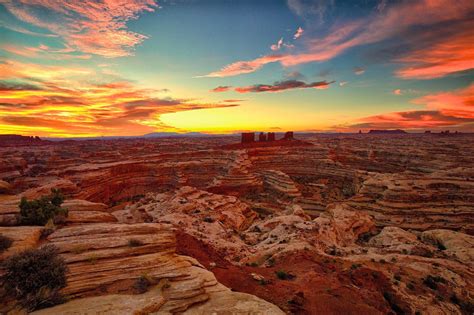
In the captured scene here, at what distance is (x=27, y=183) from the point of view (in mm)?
35906

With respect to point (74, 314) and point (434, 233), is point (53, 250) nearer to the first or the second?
point (74, 314)

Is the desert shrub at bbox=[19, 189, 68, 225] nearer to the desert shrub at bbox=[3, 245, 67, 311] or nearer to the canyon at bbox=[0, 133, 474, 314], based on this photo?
the canyon at bbox=[0, 133, 474, 314]

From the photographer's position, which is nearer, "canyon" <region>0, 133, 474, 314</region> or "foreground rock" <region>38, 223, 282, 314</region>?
"foreground rock" <region>38, 223, 282, 314</region>

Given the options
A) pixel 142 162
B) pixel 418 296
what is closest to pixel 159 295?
→ pixel 418 296

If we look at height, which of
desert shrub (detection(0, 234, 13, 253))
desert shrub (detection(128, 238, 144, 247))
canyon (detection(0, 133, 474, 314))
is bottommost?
canyon (detection(0, 133, 474, 314))

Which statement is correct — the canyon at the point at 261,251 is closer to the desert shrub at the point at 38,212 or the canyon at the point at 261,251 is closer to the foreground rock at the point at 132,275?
the foreground rock at the point at 132,275

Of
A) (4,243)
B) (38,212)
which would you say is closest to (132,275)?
(4,243)

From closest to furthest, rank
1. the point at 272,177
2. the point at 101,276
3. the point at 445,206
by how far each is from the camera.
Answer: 1. the point at 101,276
2. the point at 445,206
3. the point at 272,177

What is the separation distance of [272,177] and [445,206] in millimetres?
28190

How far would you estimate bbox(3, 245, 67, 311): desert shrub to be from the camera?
7499mm

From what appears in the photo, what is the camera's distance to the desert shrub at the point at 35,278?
7499 mm

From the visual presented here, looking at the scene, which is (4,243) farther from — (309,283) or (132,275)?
(309,283)

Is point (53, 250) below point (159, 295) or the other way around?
the other way around

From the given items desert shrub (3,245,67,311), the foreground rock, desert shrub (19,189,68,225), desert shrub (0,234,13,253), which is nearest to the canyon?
the foreground rock
